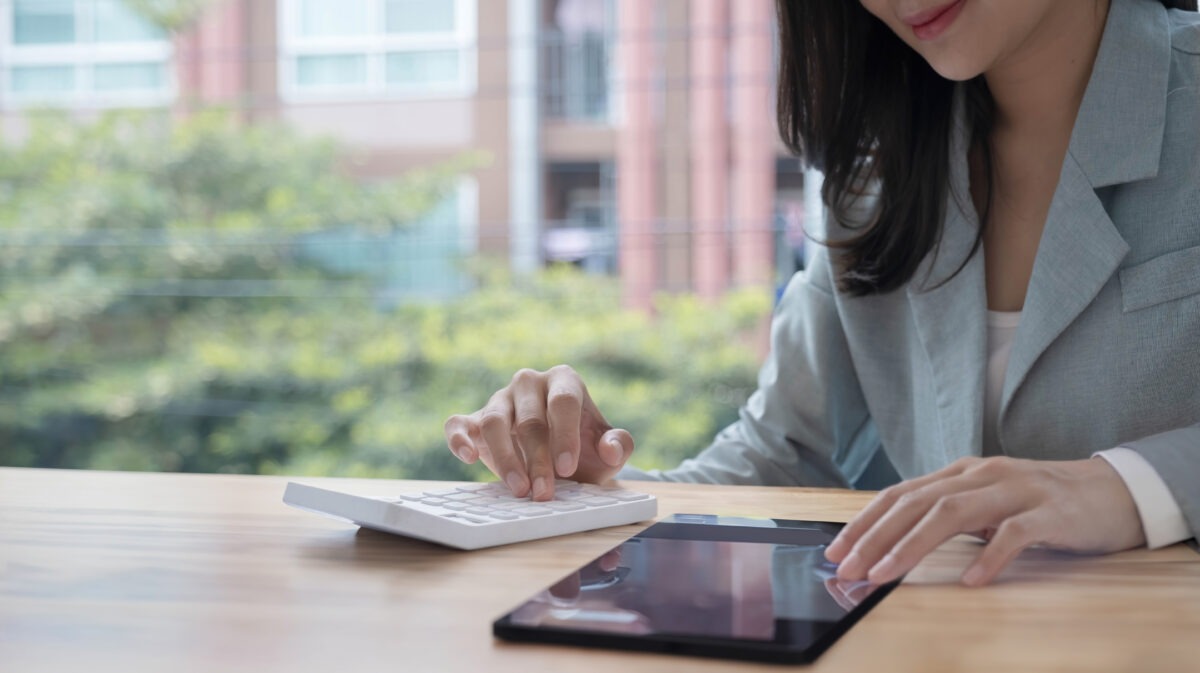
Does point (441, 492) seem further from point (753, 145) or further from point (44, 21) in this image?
point (44, 21)

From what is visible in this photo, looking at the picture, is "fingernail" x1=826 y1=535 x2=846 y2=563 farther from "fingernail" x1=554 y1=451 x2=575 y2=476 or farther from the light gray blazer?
the light gray blazer

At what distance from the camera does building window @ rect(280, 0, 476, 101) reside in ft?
16.9

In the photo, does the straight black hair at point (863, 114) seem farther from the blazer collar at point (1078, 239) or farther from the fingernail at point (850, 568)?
the fingernail at point (850, 568)

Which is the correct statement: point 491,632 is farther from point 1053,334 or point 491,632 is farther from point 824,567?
point 1053,334

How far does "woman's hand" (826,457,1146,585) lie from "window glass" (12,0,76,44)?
5562 mm

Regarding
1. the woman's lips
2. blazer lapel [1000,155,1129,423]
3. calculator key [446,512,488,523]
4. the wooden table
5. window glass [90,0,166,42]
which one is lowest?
the wooden table

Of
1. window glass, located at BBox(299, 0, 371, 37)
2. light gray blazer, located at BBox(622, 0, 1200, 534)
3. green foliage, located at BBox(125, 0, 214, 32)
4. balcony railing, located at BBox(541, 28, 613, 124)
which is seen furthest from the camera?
window glass, located at BBox(299, 0, 371, 37)

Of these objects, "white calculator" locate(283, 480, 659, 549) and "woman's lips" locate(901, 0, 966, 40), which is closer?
"white calculator" locate(283, 480, 659, 549)

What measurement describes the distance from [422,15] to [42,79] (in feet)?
5.72

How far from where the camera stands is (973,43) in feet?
2.97

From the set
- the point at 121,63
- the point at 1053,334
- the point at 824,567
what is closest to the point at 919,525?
the point at 824,567

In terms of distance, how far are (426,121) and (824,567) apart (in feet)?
15.7

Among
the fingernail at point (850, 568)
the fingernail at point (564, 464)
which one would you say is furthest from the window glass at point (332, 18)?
the fingernail at point (850, 568)

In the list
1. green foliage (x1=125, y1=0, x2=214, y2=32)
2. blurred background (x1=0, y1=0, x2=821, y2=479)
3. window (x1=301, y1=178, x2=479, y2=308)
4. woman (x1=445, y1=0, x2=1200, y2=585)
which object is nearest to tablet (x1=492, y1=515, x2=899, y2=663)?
woman (x1=445, y1=0, x2=1200, y2=585)
